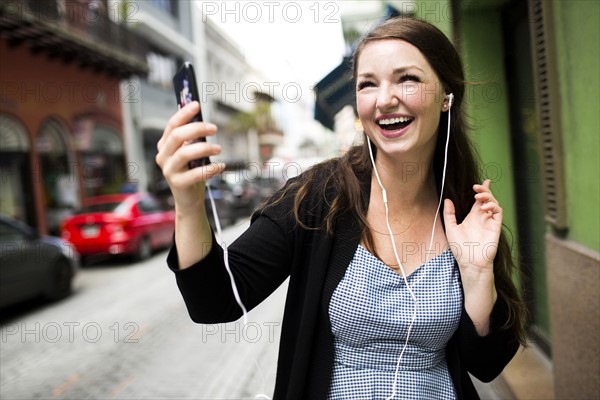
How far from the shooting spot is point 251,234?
5.03 feet

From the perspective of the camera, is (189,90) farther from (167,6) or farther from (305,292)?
(167,6)

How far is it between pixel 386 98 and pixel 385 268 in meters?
0.50

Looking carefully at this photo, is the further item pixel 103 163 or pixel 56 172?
pixel 103 163

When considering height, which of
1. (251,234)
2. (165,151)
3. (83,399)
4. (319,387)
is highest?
(165,151)

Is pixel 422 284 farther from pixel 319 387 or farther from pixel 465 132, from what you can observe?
pixel 465 132

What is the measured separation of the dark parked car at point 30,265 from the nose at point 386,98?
627cm


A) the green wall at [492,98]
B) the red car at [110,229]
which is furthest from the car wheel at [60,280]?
the green wall at [492,98]

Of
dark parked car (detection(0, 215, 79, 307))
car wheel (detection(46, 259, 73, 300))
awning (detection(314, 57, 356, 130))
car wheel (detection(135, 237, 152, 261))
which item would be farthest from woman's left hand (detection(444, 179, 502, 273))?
car wheel (detection(135, 237, 152, 261))

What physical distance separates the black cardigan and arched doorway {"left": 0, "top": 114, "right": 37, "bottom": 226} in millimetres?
13344

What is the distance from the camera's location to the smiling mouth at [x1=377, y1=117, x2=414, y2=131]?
1582 millimetres

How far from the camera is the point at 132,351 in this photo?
5.30 m

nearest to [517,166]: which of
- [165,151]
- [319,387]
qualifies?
[319,387]

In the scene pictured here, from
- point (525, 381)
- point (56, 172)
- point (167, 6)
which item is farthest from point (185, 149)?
point (167, 6)

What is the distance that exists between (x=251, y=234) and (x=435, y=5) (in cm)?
475
